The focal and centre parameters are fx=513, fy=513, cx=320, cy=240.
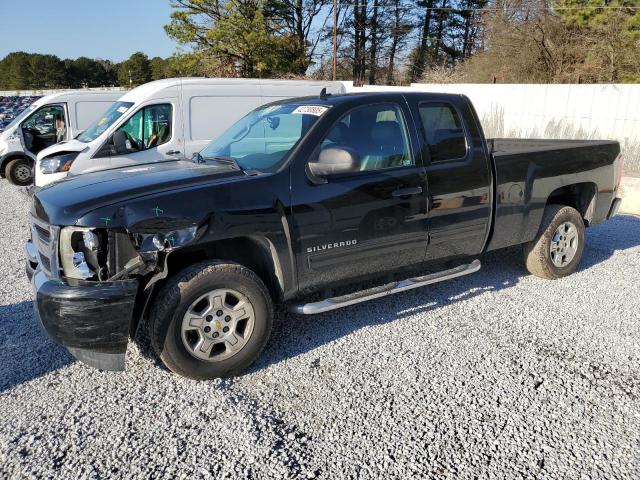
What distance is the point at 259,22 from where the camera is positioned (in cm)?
3180

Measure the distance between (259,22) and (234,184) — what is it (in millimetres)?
31436

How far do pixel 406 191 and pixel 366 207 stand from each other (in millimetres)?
404

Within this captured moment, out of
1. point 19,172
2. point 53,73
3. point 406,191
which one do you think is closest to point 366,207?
point 406,191

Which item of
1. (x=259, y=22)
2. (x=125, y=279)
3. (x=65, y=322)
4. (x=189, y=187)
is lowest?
(x=65, y=322)

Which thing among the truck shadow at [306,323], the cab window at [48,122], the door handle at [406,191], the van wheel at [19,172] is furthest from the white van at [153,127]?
the door handle at [406,191]

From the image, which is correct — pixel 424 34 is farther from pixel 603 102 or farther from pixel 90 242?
pixel 90 242

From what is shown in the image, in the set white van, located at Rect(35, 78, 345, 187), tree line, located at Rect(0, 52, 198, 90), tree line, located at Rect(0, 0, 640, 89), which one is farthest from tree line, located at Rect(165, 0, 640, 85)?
tree line, located at Rect(0, 52, 198, 90)

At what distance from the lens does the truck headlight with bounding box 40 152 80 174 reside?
8.89 meters

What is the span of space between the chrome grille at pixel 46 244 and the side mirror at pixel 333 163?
5.68ft

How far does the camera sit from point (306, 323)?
4.36 meters

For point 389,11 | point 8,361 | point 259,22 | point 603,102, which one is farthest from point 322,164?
point 389,11

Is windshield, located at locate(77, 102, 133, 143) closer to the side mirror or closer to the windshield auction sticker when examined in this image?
the windshield auction sticker

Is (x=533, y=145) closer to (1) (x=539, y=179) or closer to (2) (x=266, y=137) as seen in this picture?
(1) (x=539, y=179)

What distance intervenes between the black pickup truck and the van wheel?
9.95m
